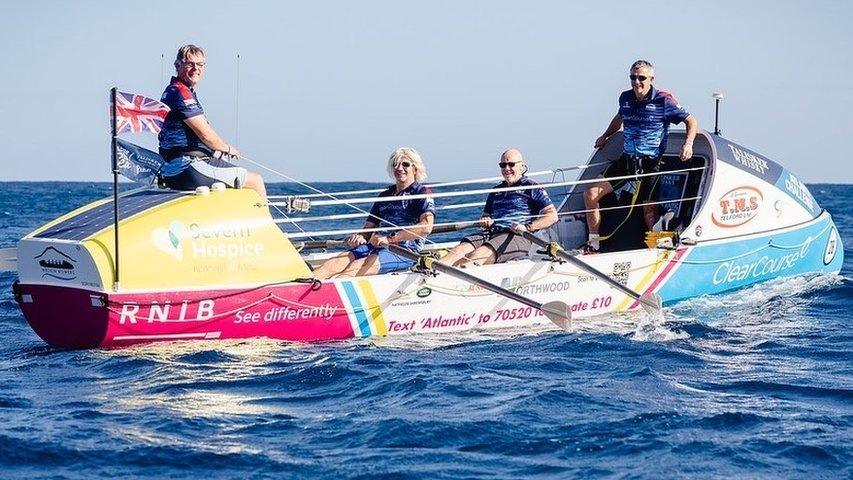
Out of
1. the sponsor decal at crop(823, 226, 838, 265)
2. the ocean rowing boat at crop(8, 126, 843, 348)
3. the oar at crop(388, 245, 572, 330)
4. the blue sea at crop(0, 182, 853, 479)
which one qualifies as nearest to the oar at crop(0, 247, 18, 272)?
the ocean rowing boat at crop(8, 126, 843, 348)

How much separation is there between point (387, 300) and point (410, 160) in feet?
4.30

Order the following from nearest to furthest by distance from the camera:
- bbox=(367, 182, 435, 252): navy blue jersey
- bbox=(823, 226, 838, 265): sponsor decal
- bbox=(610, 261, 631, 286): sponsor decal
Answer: bbox=(367, 182, 435, 252): navy blue jersey, bbox=(610, 261, 631, 286): sponsor decal, bbox=(823, 226, 838, 265): sponsor decal

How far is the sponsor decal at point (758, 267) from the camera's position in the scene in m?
12.2

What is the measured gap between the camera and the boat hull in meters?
8.96

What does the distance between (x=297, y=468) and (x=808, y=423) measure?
3150mm

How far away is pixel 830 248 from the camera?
538 inches

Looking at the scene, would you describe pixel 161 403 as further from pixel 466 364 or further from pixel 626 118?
pixel 626 118

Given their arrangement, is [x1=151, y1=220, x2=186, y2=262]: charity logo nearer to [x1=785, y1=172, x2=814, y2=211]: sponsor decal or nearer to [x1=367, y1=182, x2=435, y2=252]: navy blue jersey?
[x1=367, y1=182, x2=435, y2=252]: navy blue jersey

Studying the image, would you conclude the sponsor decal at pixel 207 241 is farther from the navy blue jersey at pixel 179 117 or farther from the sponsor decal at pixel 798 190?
the sponsor decal at pixel 798 190

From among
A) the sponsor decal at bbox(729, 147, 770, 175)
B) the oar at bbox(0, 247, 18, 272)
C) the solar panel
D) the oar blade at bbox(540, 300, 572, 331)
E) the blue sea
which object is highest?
the sponsor decal at bbox(729, 147, 770, 175)

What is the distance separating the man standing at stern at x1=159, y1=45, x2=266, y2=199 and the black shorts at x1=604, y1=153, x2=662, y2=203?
14.1 ft

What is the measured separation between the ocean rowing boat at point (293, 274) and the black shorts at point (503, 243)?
1.08ft

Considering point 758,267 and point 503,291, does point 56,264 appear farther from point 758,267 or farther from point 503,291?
point 758,267

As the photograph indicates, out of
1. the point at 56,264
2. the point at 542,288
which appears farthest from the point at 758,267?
the point at 56,264
